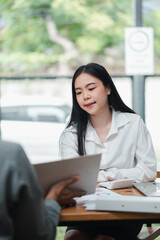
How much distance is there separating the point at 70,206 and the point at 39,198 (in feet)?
1.55

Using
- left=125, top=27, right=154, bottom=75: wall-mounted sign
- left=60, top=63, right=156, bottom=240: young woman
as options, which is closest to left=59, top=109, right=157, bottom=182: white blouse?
left=60, top=63, right=156, bottom=240: young woman

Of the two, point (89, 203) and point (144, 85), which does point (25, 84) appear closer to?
point (144, 85)

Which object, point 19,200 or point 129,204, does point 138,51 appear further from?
point 19,200

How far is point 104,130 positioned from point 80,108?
0.17 meters

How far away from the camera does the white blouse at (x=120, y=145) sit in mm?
2252

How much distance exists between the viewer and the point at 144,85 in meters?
4.82

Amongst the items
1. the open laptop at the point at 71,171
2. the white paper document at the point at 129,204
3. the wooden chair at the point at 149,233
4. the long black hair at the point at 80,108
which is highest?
the long black hair at the point at 80,108

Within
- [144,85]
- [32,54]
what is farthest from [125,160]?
[32,54]

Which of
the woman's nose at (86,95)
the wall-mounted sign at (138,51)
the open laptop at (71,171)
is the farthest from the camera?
the wall-mounted sign at (138,51)

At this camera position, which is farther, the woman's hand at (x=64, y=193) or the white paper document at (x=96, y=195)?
the white paper document at (x=96, y=195)

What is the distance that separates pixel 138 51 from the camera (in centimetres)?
454

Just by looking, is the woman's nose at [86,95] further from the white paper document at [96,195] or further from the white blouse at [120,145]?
the white paper document at [96,195]

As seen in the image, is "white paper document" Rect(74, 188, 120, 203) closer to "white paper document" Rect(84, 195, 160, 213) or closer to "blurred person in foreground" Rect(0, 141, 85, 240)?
"white paper document" Rect(84, 195, 160, 213)

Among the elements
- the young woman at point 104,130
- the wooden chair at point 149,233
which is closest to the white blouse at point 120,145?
the young woman at point 104,130
